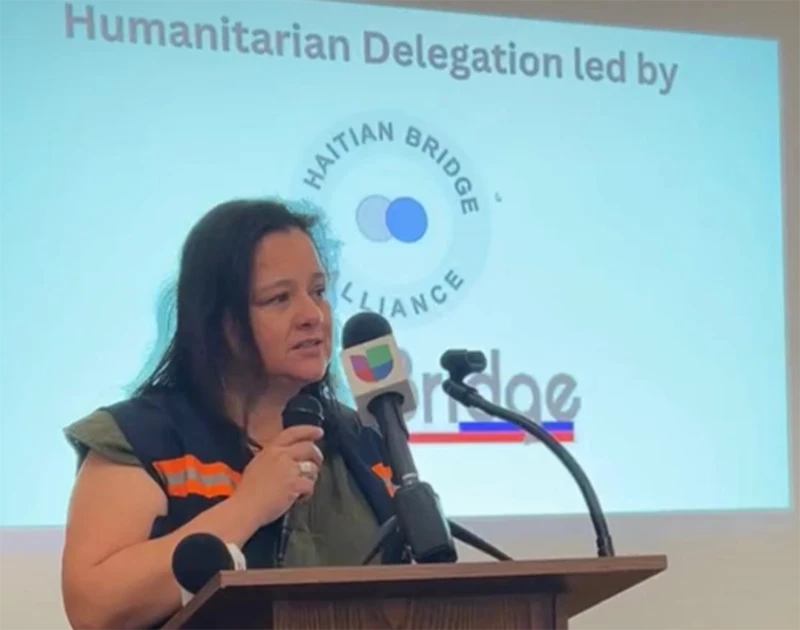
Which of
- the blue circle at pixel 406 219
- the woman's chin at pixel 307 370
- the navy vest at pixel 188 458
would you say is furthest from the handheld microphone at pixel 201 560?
the blue circle at pixel 406 219

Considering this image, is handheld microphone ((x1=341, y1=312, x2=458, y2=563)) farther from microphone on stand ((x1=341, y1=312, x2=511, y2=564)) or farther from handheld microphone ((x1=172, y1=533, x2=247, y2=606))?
handheld microphone ((x1=172, y1=533, x2=247, y2=606))

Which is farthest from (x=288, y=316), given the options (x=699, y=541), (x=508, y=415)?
(x=699, y=541)

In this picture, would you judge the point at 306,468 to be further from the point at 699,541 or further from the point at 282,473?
the point at 699,541

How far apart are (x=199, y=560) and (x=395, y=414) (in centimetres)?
32

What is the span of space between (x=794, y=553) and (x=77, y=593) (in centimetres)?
174

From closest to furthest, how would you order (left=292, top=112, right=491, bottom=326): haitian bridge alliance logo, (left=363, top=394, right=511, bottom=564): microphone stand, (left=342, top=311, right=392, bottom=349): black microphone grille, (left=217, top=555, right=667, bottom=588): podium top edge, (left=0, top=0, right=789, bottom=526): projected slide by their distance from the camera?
(left=217, top=555, right=667, bottom=588): podium top edge → (left=363, top=394, right=511, bottom=564): microphone stand → (left=342, top=311, right=392, bottom=349): black microphone grille → (left=0, top=0, right=789, bottom=526): projected slide → (left=292, top=112, right=491, bottom=326): haitian bridge alliance logo

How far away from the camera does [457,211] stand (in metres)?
2.62

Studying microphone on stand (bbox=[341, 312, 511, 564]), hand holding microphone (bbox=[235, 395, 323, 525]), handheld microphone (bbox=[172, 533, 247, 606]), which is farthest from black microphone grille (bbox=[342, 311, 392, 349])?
handheld microphone (bbox=[172, 533, 247, 606])

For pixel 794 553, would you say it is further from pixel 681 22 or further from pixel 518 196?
pixel 681 22

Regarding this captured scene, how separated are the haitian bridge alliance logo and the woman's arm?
1052 millimetres

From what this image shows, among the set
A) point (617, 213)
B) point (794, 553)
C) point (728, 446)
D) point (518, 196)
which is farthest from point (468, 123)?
point (794, 553)

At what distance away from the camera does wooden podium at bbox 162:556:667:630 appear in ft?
3.74

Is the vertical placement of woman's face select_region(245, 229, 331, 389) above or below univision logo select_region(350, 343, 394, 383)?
above

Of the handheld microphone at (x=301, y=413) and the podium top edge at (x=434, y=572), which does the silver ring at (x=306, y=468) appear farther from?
the podium top edge at (x=434, y=572)
